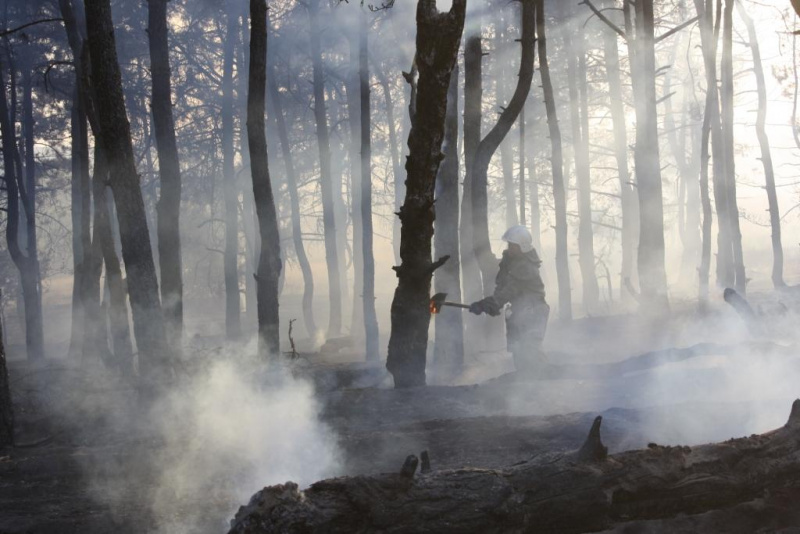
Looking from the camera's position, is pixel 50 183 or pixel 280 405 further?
pixel 50 183

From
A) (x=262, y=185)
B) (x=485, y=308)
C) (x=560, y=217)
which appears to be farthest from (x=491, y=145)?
(x=560, y=217)

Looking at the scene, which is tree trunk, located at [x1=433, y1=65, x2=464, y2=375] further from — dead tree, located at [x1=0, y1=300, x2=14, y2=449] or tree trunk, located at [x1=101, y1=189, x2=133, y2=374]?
dead tree, located at [x1=0, y1=300, x2=14, y2=449]

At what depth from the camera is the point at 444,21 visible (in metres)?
8.21

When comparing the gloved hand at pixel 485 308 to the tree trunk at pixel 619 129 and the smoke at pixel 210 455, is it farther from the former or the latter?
the tree trunk at pixel 619 129

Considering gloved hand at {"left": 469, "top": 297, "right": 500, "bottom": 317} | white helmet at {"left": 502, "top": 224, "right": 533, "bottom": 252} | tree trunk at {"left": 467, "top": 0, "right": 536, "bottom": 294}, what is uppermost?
tree trunk at {"left": 467, "top": 0, "right": 536, "bottom": 294}

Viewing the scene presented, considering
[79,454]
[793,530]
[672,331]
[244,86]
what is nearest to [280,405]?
[79,454]

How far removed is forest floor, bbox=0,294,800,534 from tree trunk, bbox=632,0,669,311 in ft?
21.9

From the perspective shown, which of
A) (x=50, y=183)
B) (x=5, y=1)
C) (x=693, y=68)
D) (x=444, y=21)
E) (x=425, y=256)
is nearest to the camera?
(x=444, y=21)

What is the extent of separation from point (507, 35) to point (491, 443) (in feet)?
69.4

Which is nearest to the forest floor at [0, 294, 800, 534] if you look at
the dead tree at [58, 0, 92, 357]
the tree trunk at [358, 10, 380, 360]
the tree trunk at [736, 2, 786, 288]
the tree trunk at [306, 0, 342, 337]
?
the dead tree at [58, 0, 92, 357]

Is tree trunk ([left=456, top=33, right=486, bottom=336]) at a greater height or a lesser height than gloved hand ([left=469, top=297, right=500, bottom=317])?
greater

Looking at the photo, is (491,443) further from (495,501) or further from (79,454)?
(79,454)

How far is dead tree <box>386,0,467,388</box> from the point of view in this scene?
8234 millimetres

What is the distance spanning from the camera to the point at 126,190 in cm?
1034
